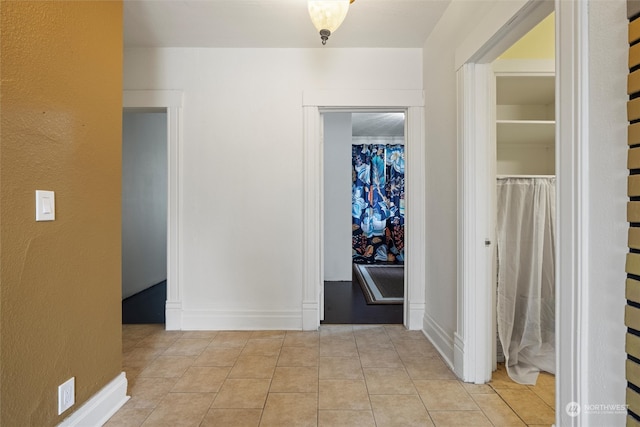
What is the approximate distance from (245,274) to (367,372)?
1.36 m

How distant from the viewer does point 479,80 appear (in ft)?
6.42

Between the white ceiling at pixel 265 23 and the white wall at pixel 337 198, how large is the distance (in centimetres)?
210

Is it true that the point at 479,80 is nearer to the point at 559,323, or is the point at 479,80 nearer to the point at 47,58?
the point at 559,323

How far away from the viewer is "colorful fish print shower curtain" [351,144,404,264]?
6.23 metres

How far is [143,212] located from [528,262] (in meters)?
4.42

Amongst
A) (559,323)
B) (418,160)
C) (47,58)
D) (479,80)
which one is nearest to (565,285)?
(559,323)

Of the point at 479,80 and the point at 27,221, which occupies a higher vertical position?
the point at 479,80

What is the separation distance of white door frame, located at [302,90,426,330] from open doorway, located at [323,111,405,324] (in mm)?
→ 274

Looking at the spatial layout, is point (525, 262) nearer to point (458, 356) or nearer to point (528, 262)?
point (528, 262)

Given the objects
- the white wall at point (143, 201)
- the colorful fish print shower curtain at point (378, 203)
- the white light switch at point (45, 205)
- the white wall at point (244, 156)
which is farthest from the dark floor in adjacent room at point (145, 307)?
the colorful fish print shower curtain at point (378, 203)

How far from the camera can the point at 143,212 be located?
4355 mm

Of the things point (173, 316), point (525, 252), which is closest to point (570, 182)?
point (525, 252)

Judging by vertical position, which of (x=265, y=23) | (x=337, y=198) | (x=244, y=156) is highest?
(x=265, y=23)

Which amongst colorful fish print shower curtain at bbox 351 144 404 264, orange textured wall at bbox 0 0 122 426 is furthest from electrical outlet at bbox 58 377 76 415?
colorful fish print shower curtain at bbox 351 144 404 264
